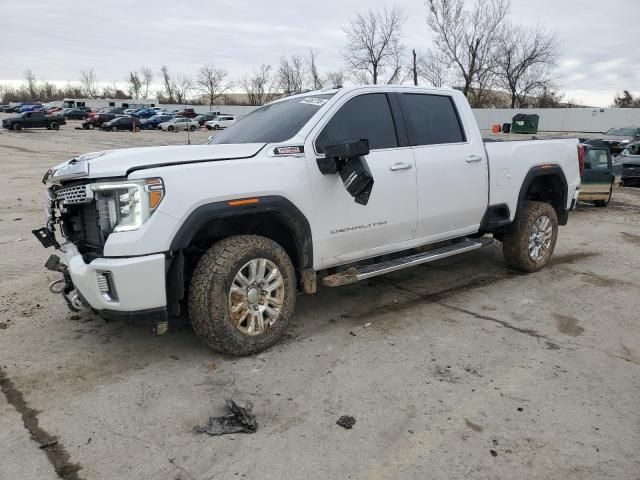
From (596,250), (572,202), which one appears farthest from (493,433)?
(596,250)

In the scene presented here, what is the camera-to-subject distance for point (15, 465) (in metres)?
2.76

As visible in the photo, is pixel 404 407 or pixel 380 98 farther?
pixel 380 98

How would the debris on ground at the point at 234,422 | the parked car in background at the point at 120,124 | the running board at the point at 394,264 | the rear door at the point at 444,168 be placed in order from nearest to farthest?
the debris on ground at the point at 234,422 → the running board at the point at 394,264 → the rear door at the point at 444,168 → the parked car in background at the point at 120,124

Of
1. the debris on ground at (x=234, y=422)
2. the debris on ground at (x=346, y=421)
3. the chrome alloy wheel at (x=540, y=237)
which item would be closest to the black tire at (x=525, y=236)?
the chrome alloy wheel at (x=540, y=237)

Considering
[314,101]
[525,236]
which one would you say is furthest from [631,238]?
[314,101]

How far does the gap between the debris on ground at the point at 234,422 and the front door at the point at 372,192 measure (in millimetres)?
1506

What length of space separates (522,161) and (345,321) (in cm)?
282

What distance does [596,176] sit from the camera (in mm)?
12203

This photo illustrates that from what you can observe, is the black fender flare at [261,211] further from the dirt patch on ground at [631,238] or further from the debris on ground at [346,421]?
the dirt patch on ground at [631,238]

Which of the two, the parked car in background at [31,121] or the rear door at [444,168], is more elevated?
the parked car in background at [31,121]

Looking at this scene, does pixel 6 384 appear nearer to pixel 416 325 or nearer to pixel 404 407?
pixel 404 407

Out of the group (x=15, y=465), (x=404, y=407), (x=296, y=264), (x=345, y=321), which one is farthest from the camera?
(x=345, y=321)

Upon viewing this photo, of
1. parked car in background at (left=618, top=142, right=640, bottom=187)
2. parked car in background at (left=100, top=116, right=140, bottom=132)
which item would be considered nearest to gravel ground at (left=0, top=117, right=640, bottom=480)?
parked car in background at (left=618, top=142, right=640, bottom=187)

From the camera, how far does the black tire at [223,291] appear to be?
3732 millimetres
